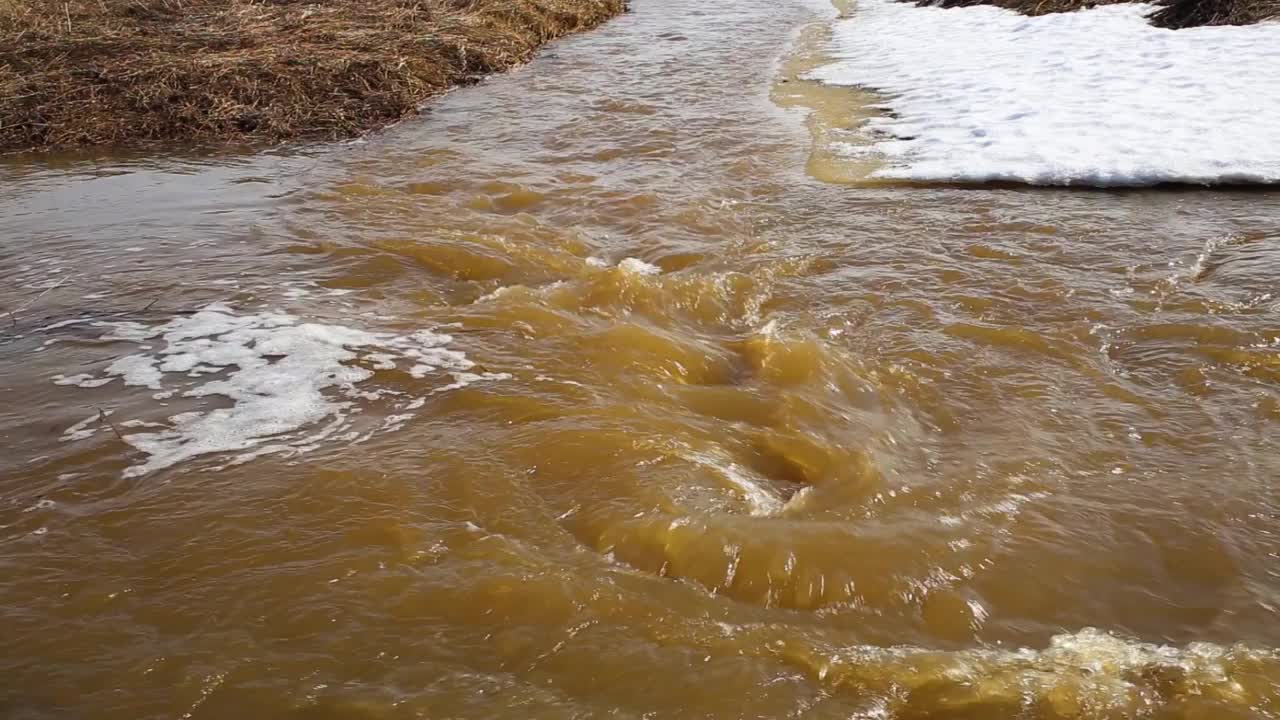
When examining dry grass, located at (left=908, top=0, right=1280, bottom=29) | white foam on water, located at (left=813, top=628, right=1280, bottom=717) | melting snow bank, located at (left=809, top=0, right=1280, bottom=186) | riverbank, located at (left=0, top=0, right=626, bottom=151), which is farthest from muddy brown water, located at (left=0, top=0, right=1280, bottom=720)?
dry grass, located at (left=908, top=0, right=1280, bottom=29)

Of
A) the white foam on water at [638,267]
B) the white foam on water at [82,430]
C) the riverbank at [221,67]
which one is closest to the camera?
the white foam on water at [82,430]

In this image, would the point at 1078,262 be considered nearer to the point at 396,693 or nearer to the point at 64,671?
the point at 396,693

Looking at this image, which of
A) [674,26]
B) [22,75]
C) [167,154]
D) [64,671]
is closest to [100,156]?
[167,154]

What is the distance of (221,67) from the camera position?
28.8 feet

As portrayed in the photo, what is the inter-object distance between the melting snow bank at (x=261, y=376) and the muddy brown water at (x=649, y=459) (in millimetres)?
21

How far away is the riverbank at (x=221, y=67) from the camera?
26.1 ft

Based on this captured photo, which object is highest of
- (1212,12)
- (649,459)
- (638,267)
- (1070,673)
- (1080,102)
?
(1212,12)

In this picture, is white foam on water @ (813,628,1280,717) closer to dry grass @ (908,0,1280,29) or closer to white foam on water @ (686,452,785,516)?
white foam on water @ (686,452,785,516)

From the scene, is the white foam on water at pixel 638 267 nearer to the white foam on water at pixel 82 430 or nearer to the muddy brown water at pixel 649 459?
the muddy brown water at pixel 649 459

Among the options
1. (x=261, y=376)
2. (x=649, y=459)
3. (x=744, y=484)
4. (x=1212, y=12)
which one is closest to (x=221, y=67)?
(x=261, y=376)

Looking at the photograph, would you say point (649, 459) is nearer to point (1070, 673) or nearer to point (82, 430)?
point (1070, 673)

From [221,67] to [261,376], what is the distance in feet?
22.1

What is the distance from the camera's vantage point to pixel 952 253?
4.82 metres

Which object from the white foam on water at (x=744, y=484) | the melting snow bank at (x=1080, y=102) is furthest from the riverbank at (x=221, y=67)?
the white foam on water at (x=744, y=484)
